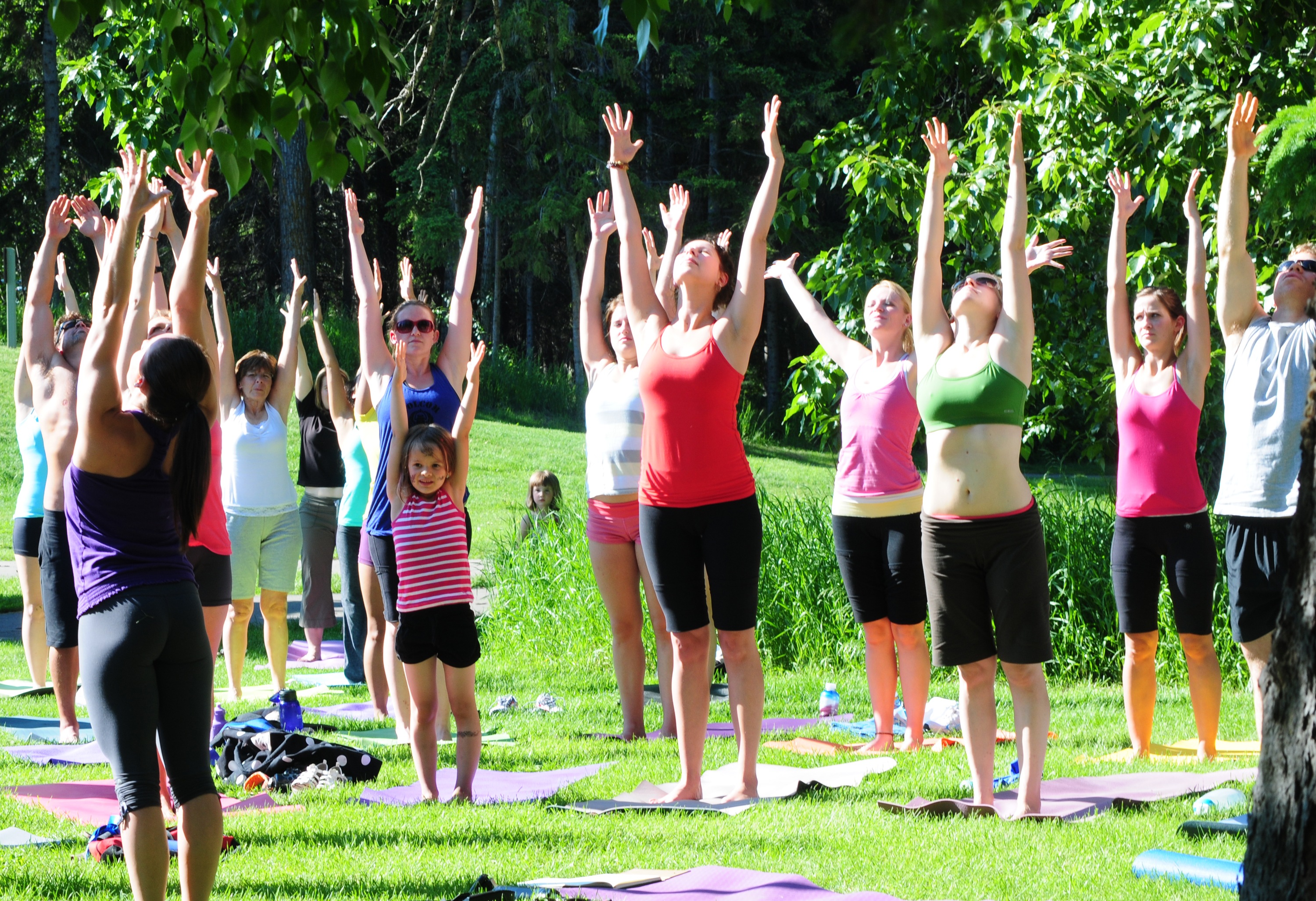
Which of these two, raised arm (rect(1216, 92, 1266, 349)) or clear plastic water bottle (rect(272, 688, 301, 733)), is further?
clear plastic water bottle (rect(272, 688, 301, 733))

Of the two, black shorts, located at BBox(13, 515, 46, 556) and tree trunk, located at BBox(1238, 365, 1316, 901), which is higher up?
black shorts, located at BBox(13, 515, 46, 556)

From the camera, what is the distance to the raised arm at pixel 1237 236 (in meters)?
4.56

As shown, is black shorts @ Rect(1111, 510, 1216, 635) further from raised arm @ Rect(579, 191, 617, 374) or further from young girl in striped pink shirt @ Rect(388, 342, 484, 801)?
young girl in striped pink shirt @ Rect(388, 342, 484, 801)

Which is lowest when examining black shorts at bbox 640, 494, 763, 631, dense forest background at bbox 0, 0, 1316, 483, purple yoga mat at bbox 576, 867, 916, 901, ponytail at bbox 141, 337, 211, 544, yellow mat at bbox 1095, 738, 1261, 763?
yellow mat at bbox 1095, 738, 1261, 763

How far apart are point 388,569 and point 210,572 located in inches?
28.0

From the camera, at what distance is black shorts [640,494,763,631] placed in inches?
179

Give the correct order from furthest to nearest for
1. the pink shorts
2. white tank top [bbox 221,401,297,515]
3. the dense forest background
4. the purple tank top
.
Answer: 1. the dense forest background
2. white tank top [bbox 221,401,297,515]
3. the pink shorts
4. the purple tank top

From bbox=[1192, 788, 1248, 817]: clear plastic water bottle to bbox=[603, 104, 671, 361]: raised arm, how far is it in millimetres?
2455

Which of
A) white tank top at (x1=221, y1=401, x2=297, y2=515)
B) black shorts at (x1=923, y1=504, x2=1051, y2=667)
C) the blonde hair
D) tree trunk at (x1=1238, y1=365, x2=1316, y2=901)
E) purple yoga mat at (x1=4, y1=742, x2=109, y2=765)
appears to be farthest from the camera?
white tank top at (x1=221, y1=401, x2=297, y2=515)

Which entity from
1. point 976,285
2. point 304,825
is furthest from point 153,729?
point 976,285

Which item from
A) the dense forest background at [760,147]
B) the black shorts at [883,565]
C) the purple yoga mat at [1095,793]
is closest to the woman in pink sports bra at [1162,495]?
the purple yoga mat at [1095,793]

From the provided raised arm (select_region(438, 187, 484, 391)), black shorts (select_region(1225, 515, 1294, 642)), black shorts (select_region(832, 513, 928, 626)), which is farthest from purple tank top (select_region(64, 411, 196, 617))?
black shorts (select_region(1225, 515, 1294, 642))

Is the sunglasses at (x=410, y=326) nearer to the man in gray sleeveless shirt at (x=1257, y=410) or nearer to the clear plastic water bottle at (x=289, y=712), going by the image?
the clear plastic water bottle at (x=289, y=712)

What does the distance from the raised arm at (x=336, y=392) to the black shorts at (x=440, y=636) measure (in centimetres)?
226
